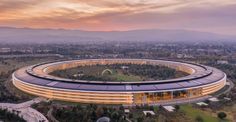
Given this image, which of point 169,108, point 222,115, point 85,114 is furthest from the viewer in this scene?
point 169,108

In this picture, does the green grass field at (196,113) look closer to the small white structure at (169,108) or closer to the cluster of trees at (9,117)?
the small white structure at (169,108)

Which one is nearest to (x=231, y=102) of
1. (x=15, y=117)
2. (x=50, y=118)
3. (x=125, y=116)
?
(x=125, y=116)

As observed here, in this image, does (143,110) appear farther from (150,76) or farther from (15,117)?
(150,76)

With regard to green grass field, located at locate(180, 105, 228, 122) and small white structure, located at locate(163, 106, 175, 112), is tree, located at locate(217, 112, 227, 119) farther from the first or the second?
small white structure, located at locate(163, 106, 175, 112)

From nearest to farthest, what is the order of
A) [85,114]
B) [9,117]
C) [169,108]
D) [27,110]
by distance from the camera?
[85,114] → [9,117] → [27,110] → [169,108]

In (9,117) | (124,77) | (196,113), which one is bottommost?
(124,77)

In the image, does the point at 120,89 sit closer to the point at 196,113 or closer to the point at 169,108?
the point at 169,108

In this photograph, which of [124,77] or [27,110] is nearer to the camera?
[27,110]

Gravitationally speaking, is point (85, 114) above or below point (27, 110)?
above

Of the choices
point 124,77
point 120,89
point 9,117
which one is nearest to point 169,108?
point 120,89
